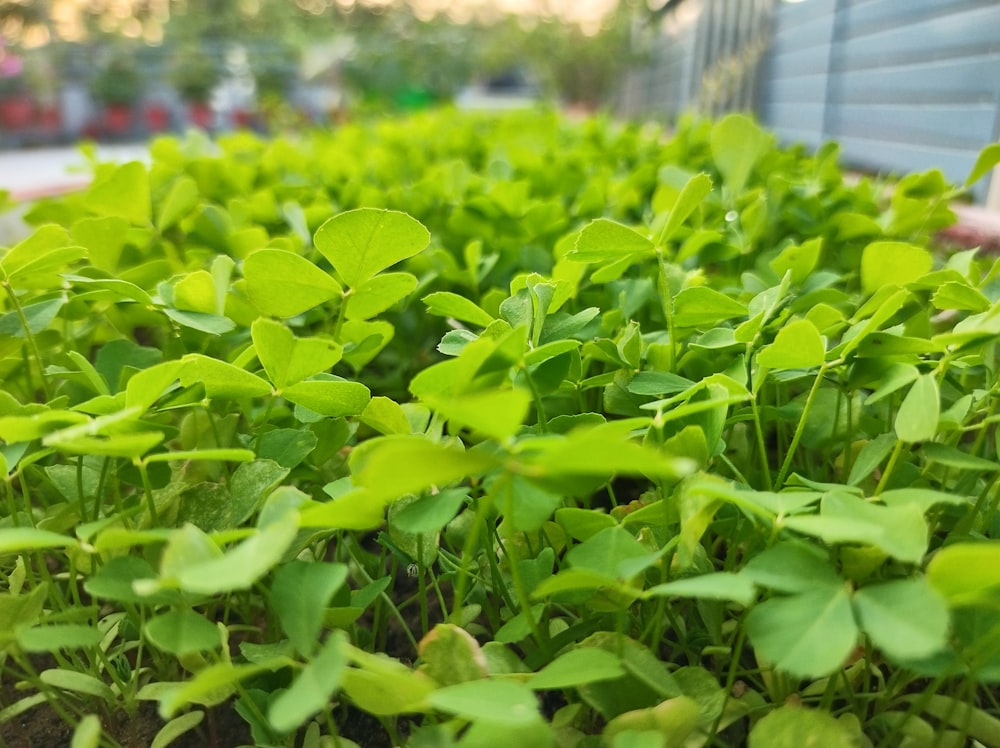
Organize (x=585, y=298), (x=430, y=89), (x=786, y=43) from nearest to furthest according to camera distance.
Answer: (x=585, y=298) → (x=786, y=43) → (x=430, y=89)

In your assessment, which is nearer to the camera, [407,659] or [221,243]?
[407,659]

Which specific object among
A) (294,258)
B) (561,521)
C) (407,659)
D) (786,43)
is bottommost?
(407,659)

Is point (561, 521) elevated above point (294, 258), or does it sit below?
below

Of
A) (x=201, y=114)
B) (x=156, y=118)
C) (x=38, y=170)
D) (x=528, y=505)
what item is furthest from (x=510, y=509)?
(x=156, y=118)

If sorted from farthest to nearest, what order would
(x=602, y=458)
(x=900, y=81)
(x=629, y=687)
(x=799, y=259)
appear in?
(x=900, y=81) < (x=799, y=259) < (x=629, y=687) < (x=602, y=458)

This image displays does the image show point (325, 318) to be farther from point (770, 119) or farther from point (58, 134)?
point (58, 134)

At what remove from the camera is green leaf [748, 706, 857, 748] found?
31 centimetres

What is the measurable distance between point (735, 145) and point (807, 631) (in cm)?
60

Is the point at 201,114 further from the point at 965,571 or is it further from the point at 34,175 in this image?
the point at 965,571

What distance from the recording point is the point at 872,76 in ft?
7.89

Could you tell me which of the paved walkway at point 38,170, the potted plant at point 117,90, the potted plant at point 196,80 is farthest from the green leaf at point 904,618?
the potted plant at point 117,90

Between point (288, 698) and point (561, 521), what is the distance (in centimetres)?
18

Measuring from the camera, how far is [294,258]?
1.48 feet

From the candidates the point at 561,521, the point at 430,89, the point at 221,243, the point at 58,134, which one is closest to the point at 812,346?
the point at 561,521
